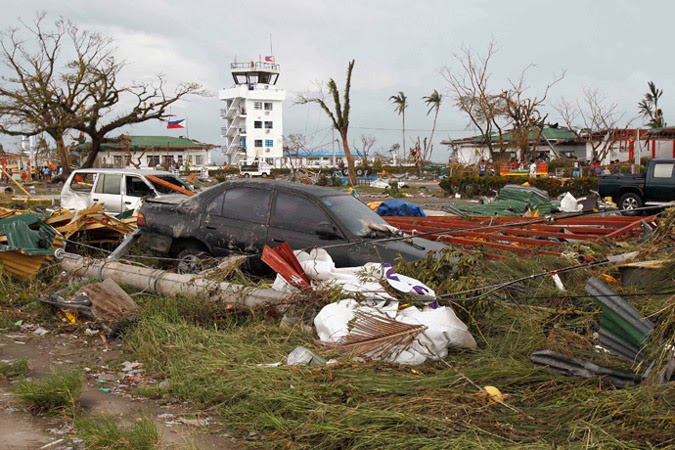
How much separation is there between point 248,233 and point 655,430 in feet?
16.8

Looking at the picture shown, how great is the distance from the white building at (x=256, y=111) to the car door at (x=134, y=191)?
74.2m

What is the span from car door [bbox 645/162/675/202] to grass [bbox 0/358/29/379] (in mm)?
18138

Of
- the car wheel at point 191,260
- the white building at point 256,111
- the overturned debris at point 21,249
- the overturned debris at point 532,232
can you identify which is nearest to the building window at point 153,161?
the white building at point 256,111

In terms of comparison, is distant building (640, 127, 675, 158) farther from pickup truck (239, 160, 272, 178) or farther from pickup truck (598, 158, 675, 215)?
pickup truck (598, 158, 675, 215)

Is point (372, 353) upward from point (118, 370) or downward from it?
upward

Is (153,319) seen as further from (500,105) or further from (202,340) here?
(500,105)

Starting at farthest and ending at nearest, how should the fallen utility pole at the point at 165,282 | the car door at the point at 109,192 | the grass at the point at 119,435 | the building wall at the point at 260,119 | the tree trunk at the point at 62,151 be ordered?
1. the building wall at the point at 260,119
2. the tree trunk at the point at 62,151
3. the car door at the point at 109,192
4. the fallen utility pole at the point at 165,282
5. the grass at the point at 119,435

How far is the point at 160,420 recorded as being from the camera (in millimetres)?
4316

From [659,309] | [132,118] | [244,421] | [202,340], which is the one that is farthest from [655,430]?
[132,118]

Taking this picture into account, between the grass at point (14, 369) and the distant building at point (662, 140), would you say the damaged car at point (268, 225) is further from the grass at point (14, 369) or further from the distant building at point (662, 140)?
the distant building at point (662, 140)

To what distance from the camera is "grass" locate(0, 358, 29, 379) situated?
520 cm

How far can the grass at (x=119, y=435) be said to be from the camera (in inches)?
147

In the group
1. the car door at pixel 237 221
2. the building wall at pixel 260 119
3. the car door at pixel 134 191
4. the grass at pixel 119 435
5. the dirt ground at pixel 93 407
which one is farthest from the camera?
the building wall at pixel 260 119

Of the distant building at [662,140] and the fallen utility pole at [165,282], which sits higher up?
the distant building at [662,140]
